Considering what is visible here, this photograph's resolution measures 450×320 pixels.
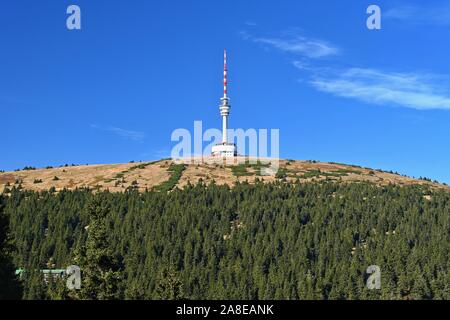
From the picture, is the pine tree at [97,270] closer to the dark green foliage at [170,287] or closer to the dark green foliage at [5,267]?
the dark green foliage at [5,267]

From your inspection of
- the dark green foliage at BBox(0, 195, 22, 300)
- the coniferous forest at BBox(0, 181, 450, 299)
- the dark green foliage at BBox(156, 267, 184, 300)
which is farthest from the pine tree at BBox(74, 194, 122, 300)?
the coniferous forest at BBox(0, 181, 450, 299)

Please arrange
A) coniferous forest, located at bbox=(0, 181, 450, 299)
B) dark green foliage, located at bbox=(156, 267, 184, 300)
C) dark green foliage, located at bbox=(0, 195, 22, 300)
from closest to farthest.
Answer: dark green foliage, located at bbox=(0, 195, 22, 300) → dark green foliage, located at bbox=(156, 267, 184, 300) → coniferous forest, located at bbox=(0, 181, 450, 299)

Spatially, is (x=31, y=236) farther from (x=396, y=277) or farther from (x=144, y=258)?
(x=396, y=277)

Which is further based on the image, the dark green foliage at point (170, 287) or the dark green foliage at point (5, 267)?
the dark green foliage at point (170, 287)

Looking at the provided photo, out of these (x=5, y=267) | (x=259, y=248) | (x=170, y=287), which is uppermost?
(x=259, y=248)

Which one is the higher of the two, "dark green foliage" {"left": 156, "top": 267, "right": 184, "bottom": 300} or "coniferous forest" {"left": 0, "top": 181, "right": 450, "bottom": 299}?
"coniferous forest" {"left": 0, "top": 181, "right": 450, "bottom": 299}

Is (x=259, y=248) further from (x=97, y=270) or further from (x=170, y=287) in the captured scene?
(x=97, y=270)

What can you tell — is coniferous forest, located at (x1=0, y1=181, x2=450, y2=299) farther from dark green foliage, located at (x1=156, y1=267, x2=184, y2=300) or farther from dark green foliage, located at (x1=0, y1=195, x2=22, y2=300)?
dark green foliage, located at (x1=0, y1=195, x2=22, y2=300)

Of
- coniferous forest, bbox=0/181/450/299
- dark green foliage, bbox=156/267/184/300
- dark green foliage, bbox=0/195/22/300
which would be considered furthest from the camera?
coniferous forest, bbox=0/181/450/299

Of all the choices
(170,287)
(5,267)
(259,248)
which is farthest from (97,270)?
(259,248)

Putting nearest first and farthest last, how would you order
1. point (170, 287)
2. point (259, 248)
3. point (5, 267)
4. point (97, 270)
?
1. point (97, 270)
2. point (5, 267)
3. point (170, 287)
4. point (259, 248)

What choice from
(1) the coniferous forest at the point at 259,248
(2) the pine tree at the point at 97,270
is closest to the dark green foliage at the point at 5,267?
(2) the pine tree at the point at 97,270

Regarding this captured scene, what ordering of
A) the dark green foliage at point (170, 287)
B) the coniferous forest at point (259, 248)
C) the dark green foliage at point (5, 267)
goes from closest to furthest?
the dark green foliage at point (5, 267), the dark green foliage at point (170, 287), the coniferous forest at point (259, 248)
